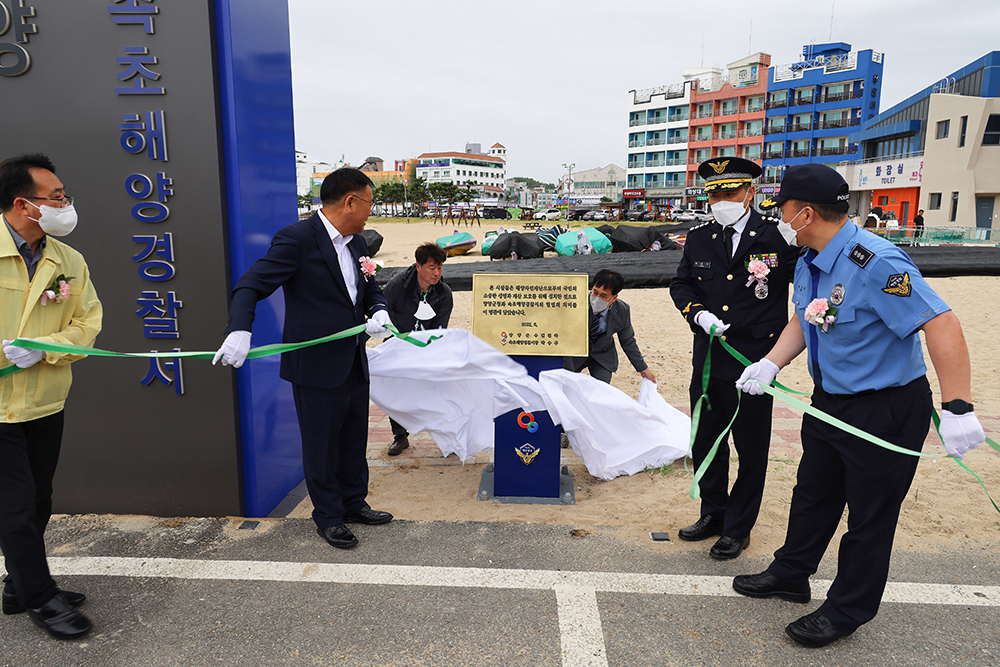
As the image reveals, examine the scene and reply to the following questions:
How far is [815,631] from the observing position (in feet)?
8.28

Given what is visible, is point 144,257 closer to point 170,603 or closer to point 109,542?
point 109,542

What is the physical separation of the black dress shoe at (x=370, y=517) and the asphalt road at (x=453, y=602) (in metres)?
0.06

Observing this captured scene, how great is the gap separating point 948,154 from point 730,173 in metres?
36.0

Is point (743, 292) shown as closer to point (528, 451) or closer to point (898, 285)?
point (898, 285)

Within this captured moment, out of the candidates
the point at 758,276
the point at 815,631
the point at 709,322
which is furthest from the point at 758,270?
the point at 815,631

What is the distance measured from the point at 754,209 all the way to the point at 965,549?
2155mm

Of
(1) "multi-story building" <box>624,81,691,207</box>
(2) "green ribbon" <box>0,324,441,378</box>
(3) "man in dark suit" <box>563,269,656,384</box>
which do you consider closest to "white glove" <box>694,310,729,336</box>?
(3) "man in dark suit" <box>563,269,656,384</box>

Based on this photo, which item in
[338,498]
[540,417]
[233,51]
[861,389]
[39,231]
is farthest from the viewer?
[540,417]

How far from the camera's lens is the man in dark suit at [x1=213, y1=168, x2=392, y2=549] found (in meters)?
3.27

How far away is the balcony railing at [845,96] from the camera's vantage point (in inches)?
1906

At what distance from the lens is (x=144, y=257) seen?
11.1 ft

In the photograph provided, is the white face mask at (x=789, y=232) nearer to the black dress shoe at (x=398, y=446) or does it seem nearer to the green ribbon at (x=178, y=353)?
the green ribbon at (x=178, y=353)

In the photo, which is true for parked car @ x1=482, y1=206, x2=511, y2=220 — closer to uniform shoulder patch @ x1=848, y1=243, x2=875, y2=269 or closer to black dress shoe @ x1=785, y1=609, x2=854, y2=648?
uniform shoulder patch @ x1=848, y1=243, x2=875, y2=269

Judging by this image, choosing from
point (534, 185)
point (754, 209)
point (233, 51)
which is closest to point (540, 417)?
point (754, 209)
